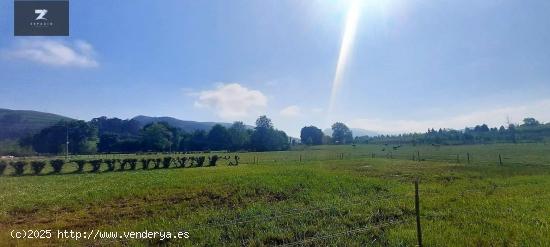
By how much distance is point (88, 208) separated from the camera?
41.4 ft

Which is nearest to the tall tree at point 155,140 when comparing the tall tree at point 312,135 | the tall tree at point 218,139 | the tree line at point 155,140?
the tree line at point 155,140

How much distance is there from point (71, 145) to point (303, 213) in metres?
118

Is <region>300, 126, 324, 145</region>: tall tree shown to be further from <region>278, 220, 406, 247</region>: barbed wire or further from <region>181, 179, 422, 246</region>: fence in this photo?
<region>278, 220, 406, 247</region>: barbed wire

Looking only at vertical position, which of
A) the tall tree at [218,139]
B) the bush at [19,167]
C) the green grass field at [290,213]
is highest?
the tall tree at [218,139]

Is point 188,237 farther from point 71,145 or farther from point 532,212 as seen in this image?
point 71,145

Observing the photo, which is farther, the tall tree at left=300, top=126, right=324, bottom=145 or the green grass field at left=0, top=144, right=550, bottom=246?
the tall tree at left=300, top=126, right=324, bottom=145

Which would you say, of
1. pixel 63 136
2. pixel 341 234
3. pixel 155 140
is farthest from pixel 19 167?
pixel 63 136

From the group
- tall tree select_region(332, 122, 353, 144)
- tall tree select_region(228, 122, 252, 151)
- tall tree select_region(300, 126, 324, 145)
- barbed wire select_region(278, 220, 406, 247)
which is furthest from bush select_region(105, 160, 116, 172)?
tall tree select_region(332, 122, 353, 144)

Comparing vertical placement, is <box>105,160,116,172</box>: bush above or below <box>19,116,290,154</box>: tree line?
below

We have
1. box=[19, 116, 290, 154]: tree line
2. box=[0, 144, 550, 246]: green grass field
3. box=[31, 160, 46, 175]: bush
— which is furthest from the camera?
box=[19, 116, 290, 154]: tree line

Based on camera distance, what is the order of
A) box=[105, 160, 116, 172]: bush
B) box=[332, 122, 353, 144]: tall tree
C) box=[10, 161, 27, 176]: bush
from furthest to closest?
box=[332, 122, 353, 144]: tall tree, box=[105, 160, 116, 172]: bush, box=[10, 161, 27, 176]: bush

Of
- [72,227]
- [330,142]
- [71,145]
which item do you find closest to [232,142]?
[71,145]

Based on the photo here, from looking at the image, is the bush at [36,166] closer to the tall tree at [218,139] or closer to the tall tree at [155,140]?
the tall tree at [155,140]

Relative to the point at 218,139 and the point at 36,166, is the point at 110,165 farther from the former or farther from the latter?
the point at 218,139
